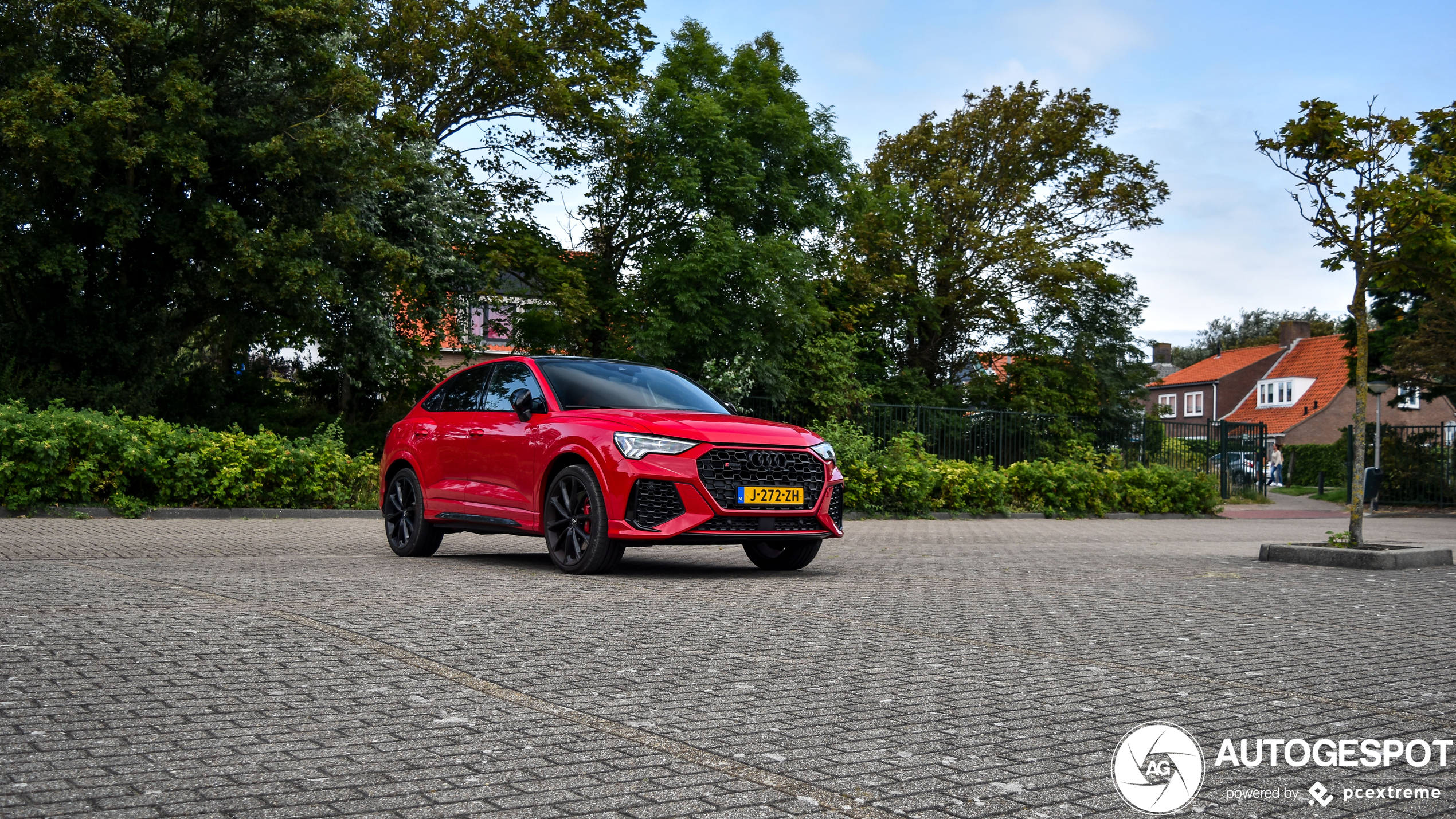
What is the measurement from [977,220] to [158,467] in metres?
27.2

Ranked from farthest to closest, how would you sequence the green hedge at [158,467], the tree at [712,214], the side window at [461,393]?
the tree at [712,214] → the green hedge at [158,467] → the side window at [461,393]

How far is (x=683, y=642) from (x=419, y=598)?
2203mm

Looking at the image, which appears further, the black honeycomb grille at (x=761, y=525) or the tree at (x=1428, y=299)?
the tree at (x=1428, y=299)

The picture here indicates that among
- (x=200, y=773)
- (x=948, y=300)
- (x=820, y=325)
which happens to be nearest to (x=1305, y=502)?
(x=948, y=300)

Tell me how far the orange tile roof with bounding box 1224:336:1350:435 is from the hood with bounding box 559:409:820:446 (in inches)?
2567

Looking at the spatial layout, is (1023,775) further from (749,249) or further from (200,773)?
(749,249)

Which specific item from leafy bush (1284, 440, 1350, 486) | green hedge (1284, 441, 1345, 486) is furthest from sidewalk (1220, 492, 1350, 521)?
leafy bush (1284, 440, 1350, 486)

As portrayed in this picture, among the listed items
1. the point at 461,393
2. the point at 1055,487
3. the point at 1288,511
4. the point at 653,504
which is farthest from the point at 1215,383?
the point at 653,504

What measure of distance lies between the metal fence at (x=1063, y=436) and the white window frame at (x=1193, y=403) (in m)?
53.7

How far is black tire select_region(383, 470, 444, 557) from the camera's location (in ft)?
34.5

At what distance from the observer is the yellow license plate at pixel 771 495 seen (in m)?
8.80

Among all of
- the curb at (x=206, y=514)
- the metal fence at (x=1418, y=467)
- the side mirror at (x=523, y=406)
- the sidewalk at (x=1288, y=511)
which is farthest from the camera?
the metal fence at (x=1418, y=467)

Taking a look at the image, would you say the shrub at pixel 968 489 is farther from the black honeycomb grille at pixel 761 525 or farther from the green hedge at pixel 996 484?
the black honeycomb grille at pixel 761 525

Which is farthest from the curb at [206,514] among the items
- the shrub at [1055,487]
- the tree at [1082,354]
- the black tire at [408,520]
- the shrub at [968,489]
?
the tree at [1082,354]
